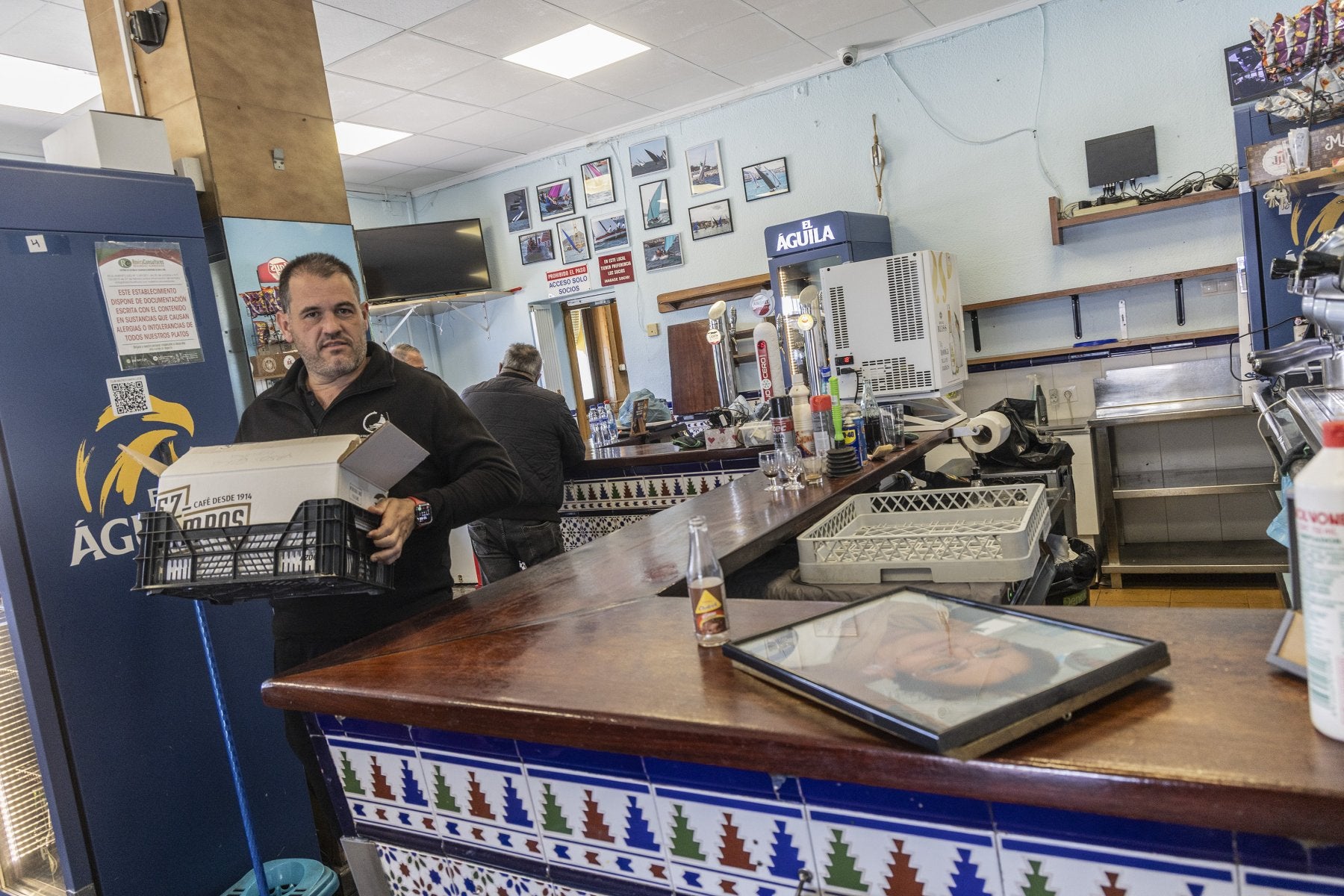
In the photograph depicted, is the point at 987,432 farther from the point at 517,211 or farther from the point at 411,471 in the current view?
the point at 517,211

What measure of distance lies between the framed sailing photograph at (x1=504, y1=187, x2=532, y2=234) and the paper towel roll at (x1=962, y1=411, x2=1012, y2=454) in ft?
16.7

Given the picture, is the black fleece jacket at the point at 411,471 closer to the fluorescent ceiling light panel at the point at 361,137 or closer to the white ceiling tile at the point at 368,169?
the fluorescent ceiling light panel at the point at 361,137

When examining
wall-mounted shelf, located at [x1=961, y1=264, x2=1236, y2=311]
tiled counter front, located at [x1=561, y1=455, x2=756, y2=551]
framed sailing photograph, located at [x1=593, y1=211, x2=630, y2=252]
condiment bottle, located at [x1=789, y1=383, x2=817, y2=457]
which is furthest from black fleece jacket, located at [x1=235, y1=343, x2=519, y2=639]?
framed sailing photograph, located at [x1=593, y1=211, x2=630, y2=252]

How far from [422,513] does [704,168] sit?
553cm

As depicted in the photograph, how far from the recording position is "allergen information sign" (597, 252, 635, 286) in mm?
7320

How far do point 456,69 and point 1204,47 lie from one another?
446 centimetres

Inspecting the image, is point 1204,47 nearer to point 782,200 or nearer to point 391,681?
Result: point 782,200

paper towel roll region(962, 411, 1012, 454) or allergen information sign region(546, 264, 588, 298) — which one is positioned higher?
allergen information sign region(546, 264, 588, 298)

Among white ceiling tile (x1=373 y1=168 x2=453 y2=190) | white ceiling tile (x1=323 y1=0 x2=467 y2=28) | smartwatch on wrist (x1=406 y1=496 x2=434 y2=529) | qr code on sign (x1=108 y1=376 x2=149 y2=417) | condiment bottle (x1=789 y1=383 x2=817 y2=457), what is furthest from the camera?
white ceiling tile (x1=373 y1=168 x2=453 y2=190)

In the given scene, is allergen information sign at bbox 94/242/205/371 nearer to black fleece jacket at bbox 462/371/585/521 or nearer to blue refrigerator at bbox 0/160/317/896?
blue refrigerator at bbox 0/160/317/896

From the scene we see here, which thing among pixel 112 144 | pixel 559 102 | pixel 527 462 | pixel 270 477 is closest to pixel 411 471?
pixel 270 477

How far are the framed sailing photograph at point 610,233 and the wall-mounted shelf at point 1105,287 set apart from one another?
2917 mm

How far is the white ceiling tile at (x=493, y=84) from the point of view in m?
5.43

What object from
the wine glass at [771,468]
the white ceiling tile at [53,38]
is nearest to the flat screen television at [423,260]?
the white ceiling tile at [53,38]
